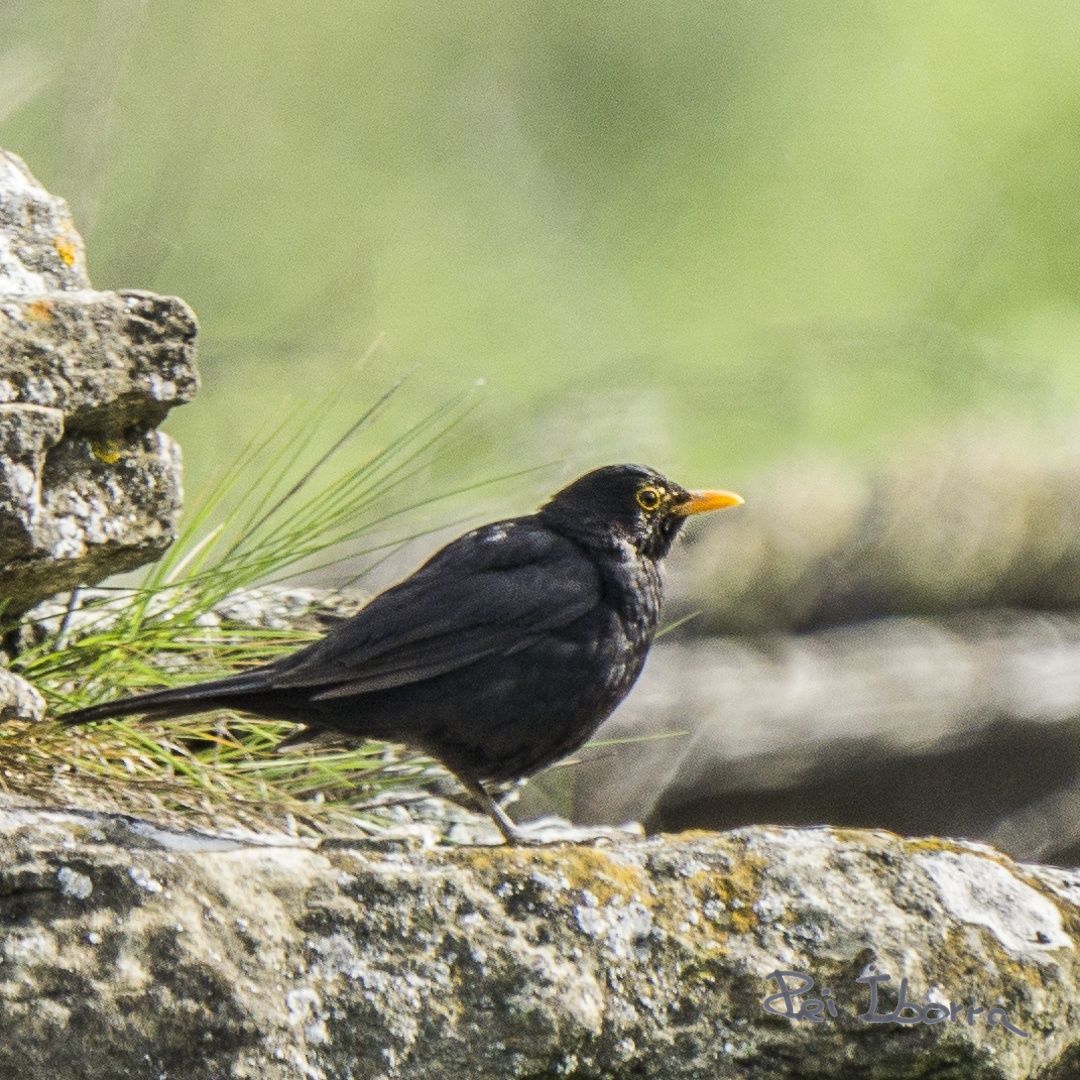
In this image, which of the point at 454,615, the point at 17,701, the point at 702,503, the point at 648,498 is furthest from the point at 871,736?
the point at 17,701

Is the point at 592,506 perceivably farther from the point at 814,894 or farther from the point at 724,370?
the point at 814,894

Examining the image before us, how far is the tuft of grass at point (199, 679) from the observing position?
417 cm

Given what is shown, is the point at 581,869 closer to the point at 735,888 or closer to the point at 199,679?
the point at 735,888

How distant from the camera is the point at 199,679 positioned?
4.74 meters

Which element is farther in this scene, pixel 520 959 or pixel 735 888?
pixel 735 888

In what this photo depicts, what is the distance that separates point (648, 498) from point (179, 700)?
177 centimetres

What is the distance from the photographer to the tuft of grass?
417 cm

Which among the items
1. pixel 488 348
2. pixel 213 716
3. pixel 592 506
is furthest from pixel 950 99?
pixel 213 716

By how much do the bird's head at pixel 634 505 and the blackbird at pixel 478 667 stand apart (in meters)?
0.34

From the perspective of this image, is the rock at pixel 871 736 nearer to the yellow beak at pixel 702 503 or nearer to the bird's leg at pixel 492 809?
the yellow beak at pixel 702 503

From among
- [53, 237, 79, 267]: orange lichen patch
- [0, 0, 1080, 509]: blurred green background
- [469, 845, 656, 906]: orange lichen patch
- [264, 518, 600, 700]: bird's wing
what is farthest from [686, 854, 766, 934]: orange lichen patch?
[0, 0, 1080, 509]: blurred green background

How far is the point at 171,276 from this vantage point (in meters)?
10.6

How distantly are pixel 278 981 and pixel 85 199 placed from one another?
287 centimetres

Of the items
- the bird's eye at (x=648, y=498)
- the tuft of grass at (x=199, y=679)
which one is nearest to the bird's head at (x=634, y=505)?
the bird's eye at (x=648, y=498)
